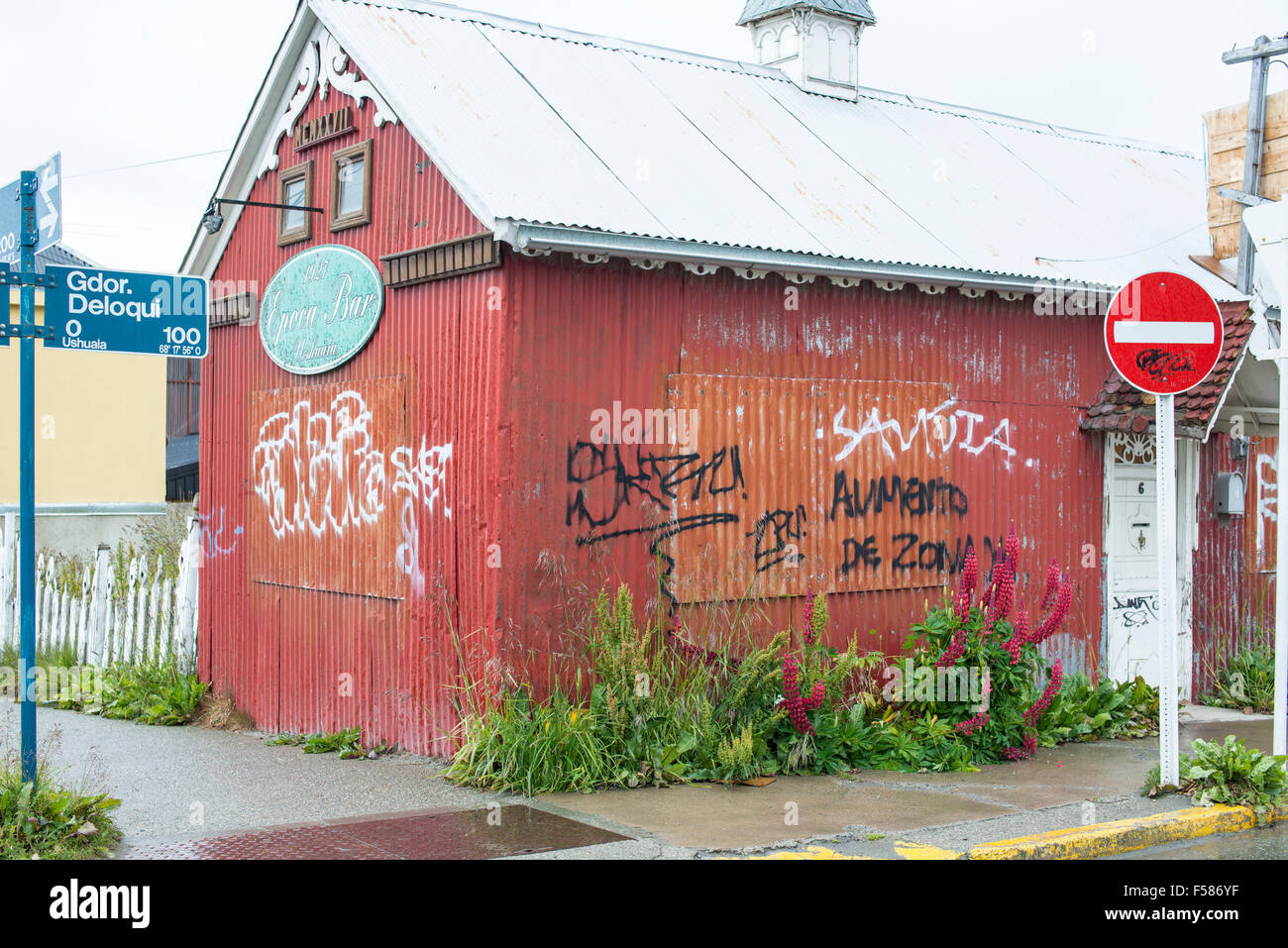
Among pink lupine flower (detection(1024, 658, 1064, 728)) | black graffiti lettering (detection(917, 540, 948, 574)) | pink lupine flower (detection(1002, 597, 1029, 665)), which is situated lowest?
pink lupine flower (detection(1024, 658, 1064, 728))

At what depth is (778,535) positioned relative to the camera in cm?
945

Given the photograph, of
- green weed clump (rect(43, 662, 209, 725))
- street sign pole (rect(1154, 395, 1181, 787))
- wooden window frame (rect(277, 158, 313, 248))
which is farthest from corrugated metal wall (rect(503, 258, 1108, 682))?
green weed clump (rect(43, 662, 209, 725))

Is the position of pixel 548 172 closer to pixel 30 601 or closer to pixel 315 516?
pixel 315 516

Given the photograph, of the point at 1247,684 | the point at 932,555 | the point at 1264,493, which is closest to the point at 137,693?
the point at 932,555

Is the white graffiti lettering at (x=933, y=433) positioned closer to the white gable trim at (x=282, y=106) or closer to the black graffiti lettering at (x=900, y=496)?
the black graffiti lettering at (x=900, y=496)

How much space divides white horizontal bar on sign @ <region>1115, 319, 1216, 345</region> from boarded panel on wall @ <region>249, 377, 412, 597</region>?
176 inches

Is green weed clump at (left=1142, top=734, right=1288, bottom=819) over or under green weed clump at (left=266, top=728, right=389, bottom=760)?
over

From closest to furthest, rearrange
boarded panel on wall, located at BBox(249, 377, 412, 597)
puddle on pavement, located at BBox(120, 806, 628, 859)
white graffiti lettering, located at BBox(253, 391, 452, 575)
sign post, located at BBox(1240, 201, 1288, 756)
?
1. puddle on pavement, located at BBox(120, 806, 628, 859)
2. sign post, located at BBox(1240, 201, 1288, 756)
3. white graffiti lettering, located at BBox(253, 391, 452, 575)
4. boarded panel on wall, located at BBox(249, 377, 412, 597)

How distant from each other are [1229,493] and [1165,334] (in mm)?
5110

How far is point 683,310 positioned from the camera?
9.16 meters

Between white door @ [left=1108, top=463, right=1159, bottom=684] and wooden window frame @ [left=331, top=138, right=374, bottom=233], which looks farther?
white door @ [left=1108, top=463, right=1159, bottom=684]

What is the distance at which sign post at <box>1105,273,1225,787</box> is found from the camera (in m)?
7.70

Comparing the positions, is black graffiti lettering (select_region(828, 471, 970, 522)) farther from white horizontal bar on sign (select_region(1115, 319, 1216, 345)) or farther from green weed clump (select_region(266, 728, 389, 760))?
green weed clump (select_region(266, 728, 389, 760))

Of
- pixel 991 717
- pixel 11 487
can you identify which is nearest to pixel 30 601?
pixel 991 717
